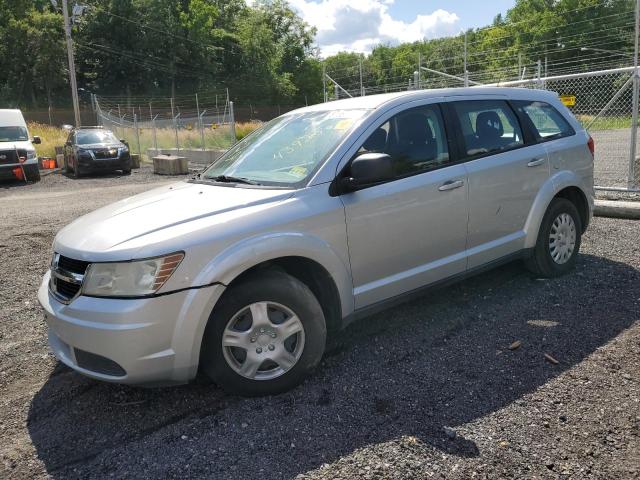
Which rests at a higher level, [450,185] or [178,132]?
[178,132]

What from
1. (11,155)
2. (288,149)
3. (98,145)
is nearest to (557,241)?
(288,149)

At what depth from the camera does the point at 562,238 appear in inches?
206

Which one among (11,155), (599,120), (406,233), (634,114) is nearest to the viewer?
(406,233)

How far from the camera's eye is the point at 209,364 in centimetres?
323

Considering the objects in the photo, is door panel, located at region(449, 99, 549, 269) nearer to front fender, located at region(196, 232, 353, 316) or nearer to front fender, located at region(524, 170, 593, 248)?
front fender, located at region(524, 170, 593, 248)

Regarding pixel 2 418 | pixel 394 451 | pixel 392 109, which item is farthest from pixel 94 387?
pixel 392 109

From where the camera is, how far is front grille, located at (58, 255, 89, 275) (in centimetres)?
314

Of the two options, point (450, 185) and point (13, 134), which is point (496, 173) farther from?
point (13, 134)

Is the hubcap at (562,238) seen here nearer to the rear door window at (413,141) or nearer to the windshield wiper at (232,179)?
the rear door window at (413,141)

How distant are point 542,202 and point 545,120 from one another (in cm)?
85

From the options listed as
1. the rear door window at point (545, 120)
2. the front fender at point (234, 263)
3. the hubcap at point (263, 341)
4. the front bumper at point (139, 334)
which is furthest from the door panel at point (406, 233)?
the rear door window at point (545, 120)

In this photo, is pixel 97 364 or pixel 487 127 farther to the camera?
pixel 487 127

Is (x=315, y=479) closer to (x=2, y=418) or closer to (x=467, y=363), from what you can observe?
(x=467, y=363)

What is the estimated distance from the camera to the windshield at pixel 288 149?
379cm
